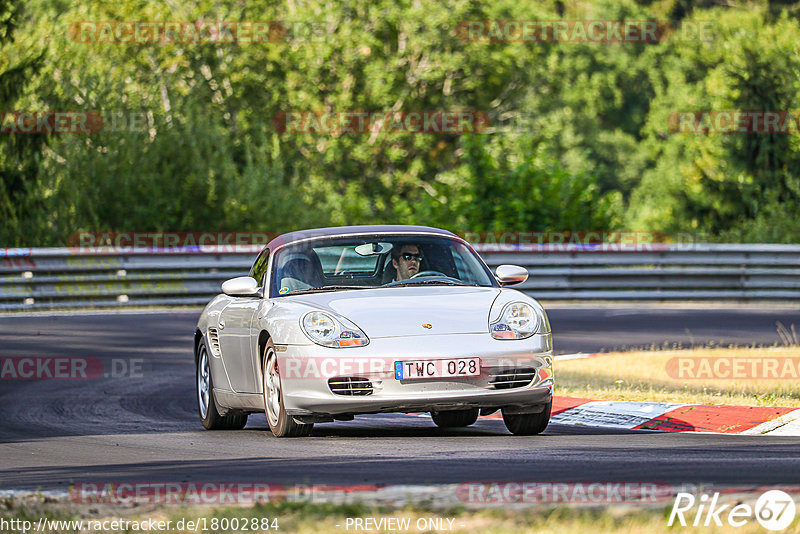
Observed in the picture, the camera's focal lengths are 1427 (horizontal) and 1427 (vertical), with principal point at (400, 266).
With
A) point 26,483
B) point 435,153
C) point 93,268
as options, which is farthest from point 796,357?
point 435,153

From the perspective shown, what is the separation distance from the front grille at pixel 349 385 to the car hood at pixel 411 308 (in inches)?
11.5

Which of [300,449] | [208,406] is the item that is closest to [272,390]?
[300,449]

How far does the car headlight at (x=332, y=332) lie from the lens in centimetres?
888

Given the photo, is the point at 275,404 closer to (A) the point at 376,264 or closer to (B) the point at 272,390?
(B) the point at 272,390

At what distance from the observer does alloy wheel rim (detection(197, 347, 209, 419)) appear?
10922 millimetres

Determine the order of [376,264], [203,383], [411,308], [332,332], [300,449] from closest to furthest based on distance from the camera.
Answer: [300,449] → [332,332] → [411,308] → [376,264] → [203,383]

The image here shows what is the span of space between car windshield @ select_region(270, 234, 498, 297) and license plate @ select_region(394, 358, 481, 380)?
3.51 ft

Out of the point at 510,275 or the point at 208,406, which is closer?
the point at 510,275

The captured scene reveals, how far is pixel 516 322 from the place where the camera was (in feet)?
30.0

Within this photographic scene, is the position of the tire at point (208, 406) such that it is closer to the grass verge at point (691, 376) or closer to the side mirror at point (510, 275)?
the side mirror at point (510, 275)

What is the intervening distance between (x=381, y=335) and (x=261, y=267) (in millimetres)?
1976

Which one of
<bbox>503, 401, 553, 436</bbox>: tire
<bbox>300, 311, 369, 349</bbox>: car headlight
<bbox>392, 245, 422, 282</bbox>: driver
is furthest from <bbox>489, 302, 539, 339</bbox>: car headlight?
<bbox>392, 245, 422, 282</bbox>: driver

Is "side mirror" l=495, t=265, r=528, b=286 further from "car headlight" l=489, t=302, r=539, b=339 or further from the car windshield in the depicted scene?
"car headlight" l=489, t=302, r=539, b=339

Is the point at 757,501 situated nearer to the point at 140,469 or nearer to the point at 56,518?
the point at 56,518
